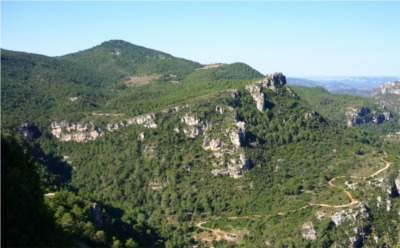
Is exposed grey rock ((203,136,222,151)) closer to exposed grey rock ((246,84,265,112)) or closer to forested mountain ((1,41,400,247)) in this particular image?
forested mountain ((1,41,400,247))

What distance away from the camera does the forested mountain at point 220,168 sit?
7988cm

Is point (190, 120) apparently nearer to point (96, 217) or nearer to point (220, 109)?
point (220, 109)

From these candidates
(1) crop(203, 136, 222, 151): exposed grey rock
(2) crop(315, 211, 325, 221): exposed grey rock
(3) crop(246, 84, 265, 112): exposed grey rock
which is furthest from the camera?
(3) crop(246, 84, 265, 112): exposed grey rock

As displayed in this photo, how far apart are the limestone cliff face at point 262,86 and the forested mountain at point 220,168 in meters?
0.42

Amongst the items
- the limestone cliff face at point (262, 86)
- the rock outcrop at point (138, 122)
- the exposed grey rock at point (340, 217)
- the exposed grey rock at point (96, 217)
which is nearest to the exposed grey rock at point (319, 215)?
the exposed grey rock at point (340, 217)

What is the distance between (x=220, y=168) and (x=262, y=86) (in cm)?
4050

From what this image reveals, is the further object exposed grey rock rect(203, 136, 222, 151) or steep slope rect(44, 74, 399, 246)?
exposed grey rock rect(203, 136, 222, 151)

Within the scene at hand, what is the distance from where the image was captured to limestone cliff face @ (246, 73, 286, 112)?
129 meters

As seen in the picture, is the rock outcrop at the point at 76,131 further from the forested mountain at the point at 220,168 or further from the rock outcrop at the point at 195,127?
the rock outcrop at the point at 195,127

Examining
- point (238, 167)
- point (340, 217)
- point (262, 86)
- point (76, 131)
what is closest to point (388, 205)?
→ point (340, 217)

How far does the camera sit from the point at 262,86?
443ft

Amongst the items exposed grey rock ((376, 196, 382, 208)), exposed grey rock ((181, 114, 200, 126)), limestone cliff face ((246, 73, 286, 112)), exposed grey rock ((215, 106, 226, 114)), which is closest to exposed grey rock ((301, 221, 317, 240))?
exposed grey rock ((376, 196, 382, 208))

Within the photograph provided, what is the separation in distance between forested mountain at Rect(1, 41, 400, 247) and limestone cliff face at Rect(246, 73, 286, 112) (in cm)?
42

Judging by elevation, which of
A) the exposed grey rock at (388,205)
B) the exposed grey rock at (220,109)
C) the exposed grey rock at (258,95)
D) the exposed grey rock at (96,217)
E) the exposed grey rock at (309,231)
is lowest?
the exposed grey rock at (309,231)
